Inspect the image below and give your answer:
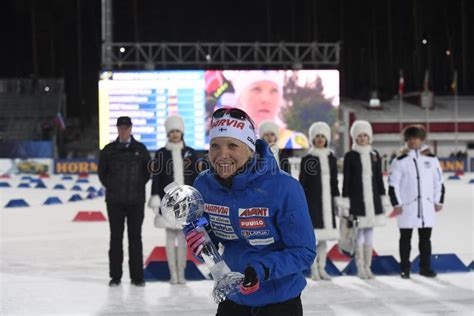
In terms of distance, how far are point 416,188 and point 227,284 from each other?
5818 millimetres

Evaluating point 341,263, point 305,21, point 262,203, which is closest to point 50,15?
point 305,21

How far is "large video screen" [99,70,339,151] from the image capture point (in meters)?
21.7

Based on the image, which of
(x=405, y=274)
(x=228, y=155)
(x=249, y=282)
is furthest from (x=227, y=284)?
(x=405, y=274)

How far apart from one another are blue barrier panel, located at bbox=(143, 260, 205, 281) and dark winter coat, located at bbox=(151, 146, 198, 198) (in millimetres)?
829

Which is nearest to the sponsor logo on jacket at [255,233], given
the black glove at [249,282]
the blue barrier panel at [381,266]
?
the black glove at [249,282]

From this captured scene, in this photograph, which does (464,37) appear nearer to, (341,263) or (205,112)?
(205,112)

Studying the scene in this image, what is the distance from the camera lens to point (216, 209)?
288 centimetres

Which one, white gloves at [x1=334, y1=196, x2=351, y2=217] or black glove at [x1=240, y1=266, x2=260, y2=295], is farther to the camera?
white gloves at [x1=334, y1=196, x2=351, y2=217]

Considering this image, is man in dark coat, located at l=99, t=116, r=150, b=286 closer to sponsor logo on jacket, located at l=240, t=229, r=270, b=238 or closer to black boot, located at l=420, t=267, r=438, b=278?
black boot, located at l=420, t=267, r=438, b=278

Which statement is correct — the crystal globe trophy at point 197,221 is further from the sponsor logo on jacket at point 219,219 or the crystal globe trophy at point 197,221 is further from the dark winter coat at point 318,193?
the dark winter coat at point 318,193

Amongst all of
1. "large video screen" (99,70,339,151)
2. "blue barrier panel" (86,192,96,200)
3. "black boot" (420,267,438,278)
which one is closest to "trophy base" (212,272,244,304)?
"black boot" (420,267,438,278)

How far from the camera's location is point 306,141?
24.3 metres

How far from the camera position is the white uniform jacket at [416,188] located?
26.1 feet

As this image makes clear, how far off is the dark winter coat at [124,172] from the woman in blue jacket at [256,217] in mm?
4674
